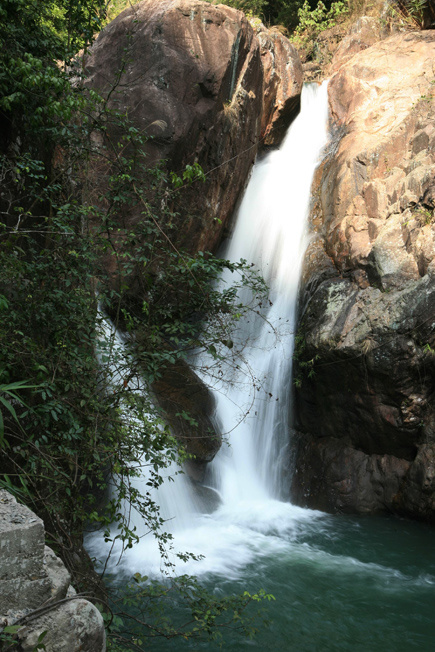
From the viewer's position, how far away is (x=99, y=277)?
4285 millimetres

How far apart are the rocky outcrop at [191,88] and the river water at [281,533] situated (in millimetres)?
1633

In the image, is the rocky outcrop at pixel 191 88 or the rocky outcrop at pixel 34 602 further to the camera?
the rocky outcrop at pixel 191 88

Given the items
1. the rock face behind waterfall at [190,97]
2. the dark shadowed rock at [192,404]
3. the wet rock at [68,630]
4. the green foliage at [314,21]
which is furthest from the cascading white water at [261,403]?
the green foliage at [314,21]

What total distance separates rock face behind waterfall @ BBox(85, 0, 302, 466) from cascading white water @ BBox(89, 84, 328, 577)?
85 centimetres

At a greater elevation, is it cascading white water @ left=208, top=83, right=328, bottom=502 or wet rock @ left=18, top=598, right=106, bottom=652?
cascading white water @ left=208, top=83, right=328, bottom=502

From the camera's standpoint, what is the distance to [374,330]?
25.1 feet

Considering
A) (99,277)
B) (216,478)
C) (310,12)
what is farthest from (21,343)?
(310,12)

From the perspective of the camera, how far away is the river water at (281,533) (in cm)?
499

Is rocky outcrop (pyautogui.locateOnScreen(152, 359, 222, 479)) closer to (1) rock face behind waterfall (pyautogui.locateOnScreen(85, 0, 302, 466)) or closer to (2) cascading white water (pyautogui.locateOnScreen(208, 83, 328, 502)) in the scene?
(1) rock face behind waterfall (pyautogui.locateOnScreen(85, 0, 302, 466))

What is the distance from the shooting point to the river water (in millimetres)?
4992

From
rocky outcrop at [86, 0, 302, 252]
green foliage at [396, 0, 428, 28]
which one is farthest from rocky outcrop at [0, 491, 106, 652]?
green foliage at [396, 0, 428, 28]

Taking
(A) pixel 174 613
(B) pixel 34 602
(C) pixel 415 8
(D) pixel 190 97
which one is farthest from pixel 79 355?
(C) pixel 415 8

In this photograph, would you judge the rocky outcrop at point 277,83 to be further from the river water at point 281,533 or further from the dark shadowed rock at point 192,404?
the dark shadowed rock at point 192,404

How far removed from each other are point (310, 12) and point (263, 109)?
594 centimetres
